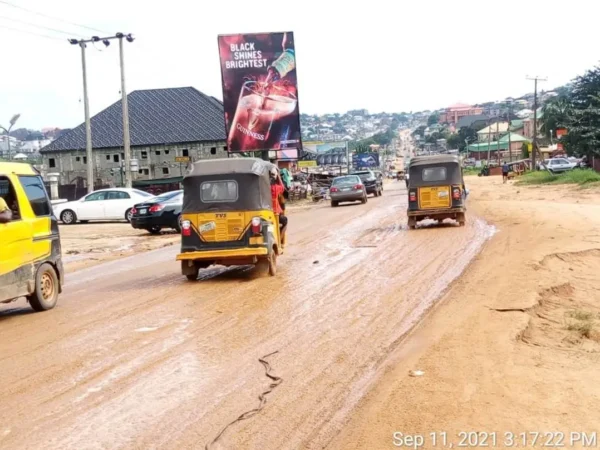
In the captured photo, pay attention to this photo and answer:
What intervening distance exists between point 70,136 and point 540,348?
6969 cm

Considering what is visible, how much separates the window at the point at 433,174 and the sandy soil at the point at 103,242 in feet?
25.5

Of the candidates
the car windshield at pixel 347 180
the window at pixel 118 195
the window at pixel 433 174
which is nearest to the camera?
the window at pixel 433 174

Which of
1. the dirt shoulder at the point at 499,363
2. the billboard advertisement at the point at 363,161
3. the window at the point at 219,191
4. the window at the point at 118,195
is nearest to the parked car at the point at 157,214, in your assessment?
the window at the point at 118,195

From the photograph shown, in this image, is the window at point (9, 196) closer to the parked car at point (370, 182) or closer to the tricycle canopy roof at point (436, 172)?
the tricycle canopy roof at point (436, 172)

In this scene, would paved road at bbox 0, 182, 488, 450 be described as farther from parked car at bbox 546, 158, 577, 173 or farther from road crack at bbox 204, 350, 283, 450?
parked car at bbox 546, 158, 577, 173

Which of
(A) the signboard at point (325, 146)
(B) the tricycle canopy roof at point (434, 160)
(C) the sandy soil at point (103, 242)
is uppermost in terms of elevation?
(A) the signboard at point (325, 146)

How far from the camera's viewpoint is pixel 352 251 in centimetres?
1816

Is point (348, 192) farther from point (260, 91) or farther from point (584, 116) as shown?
point (584, 116)

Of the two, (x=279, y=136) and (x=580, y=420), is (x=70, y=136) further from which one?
(x=580, y=420)

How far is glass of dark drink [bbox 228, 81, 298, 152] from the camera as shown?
42.1 meters

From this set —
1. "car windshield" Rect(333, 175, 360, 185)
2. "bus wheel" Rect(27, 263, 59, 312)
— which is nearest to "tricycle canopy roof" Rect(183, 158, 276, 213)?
"bus wheel" Rect(27, 263, 59, 312)

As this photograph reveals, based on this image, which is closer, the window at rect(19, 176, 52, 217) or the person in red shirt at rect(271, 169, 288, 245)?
the window at rect(19, 176, 52, 217)

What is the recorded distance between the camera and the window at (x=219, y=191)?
14.3 metres
